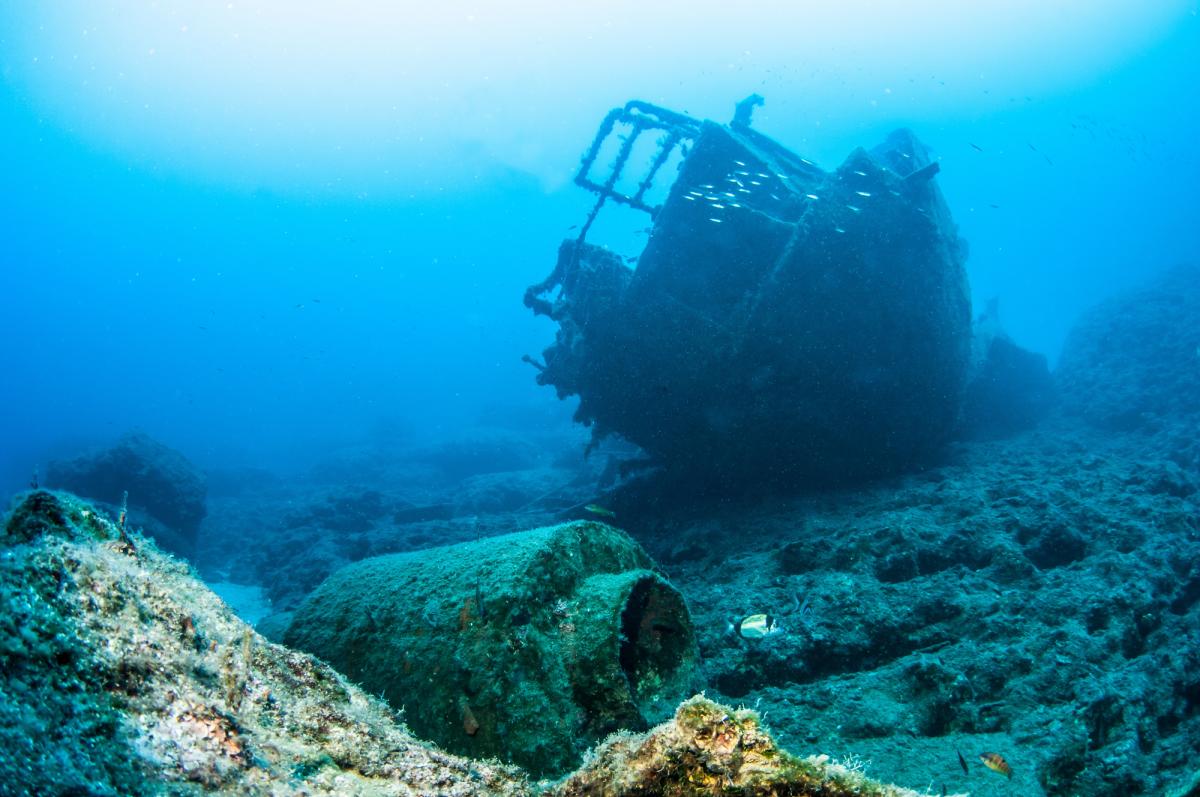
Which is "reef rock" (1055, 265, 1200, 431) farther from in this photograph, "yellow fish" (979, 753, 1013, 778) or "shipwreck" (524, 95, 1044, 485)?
"yellow fish" (979, 753, 1013, 778)

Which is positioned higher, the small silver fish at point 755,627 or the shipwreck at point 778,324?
the shipwreck at point 778,324

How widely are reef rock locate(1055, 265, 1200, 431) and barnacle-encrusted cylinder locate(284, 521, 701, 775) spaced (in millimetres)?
13879

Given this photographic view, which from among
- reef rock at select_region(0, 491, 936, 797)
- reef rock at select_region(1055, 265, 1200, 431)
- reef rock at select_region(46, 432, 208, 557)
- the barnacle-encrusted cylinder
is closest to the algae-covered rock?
reef rock at select_region(0, 491, 936, 797)

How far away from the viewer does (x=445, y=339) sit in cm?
12525

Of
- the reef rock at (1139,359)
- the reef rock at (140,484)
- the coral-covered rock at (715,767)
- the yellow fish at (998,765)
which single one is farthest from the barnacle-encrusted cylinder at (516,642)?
the reef rock at (1139,359)

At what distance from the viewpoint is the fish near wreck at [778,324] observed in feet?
26.1

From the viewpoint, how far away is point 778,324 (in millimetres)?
7965

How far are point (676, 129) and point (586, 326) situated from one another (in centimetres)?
405

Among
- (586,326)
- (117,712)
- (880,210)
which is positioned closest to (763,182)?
(880,210)

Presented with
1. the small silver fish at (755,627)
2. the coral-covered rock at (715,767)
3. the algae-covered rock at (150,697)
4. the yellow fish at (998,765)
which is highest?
the algae-covered rock at (150,697)

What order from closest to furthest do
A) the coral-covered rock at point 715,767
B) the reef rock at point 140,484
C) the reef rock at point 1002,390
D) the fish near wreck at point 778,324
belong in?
the coral-covered rock at point 715,767 < the fish near wreck at point 778,324 < the reef rock at point 1002,390 < the reef rock at point 140,484

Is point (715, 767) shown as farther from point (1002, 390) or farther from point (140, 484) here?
point (140, 484)

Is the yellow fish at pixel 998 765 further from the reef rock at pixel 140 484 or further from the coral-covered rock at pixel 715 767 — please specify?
the reef rock at pixel 140 484

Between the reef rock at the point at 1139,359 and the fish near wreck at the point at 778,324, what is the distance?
6.94 metres
